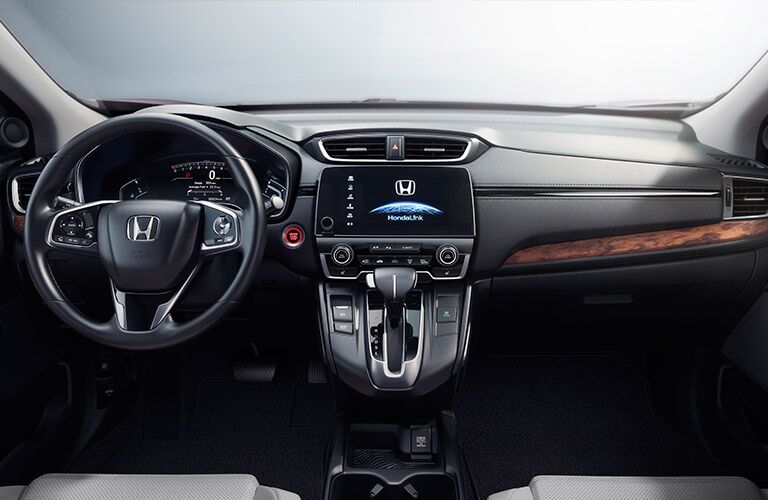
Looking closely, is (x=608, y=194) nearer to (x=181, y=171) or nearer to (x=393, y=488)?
(x=393, y=488)

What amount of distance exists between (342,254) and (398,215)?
184mm

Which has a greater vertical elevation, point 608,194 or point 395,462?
point 608,194

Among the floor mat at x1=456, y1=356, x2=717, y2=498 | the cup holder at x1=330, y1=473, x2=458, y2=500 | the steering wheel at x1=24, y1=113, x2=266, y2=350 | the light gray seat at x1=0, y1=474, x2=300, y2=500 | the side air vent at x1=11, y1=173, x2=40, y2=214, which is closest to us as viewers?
the light gray seat at x1=0, y1=474, x2=300, y2=500

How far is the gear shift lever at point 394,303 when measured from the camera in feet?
5.40

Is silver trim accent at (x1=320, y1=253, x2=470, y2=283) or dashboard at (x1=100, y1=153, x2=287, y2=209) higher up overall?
dashboard at (x1=100, y1=153, x2=287, y2=209)

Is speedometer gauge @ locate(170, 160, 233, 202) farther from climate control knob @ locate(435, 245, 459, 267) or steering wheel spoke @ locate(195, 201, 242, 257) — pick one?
climate control knob @ locate(435, 245, 459, 267)

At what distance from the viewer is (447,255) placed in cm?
168

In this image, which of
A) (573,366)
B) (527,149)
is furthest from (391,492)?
(573,366)

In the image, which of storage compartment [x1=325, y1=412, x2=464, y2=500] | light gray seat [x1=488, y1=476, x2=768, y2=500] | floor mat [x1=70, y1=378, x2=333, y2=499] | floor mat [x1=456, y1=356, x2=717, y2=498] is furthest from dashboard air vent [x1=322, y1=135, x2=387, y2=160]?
floor mat [x1=456, y1=356, x2=717, y2=498]

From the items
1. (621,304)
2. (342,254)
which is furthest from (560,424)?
(342,254)

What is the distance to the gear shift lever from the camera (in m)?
1.65

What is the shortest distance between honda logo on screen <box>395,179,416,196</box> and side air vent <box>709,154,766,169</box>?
0.89 metres

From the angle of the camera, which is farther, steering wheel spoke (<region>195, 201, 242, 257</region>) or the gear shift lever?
the gear shift lever

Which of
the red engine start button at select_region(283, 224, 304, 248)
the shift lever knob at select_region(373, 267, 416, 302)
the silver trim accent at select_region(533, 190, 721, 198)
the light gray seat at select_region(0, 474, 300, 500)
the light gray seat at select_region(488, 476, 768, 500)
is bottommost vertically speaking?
the light gray seat at select_region(488, 476, 768, 500)
